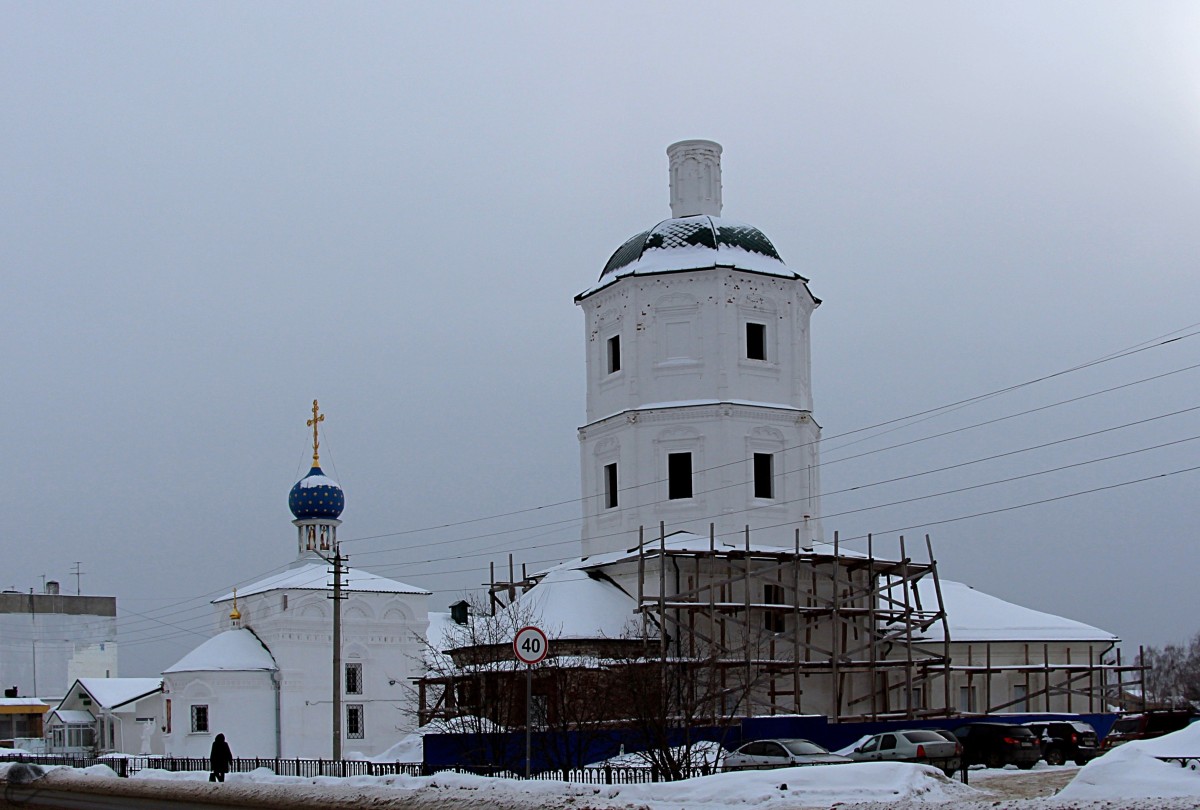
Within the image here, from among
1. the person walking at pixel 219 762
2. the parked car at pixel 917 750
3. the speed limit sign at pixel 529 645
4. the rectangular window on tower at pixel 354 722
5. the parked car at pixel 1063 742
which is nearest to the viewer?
the speed limit sign at pixel 529 645

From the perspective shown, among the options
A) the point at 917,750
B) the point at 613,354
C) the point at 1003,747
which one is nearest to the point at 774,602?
the point at 613,354

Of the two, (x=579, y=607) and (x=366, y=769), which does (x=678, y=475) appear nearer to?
(x=579, y=607)

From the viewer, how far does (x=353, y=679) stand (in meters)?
45.3

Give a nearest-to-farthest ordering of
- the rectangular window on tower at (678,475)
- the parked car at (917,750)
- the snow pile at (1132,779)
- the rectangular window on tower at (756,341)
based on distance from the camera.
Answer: the snow pile at (1132,779), the parked car at (917,750), the rectangular window on tower at (678,475), the rectangular window on tower at (756,341)

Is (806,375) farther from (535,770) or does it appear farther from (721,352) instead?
(535,770)

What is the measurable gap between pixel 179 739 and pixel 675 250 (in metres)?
20.5

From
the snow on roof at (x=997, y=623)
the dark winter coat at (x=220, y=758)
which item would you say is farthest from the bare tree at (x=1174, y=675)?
the dark winter coat at (x=220, y=758)

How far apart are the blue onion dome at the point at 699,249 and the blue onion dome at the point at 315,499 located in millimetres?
18352

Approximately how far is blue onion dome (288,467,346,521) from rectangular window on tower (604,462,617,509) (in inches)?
693

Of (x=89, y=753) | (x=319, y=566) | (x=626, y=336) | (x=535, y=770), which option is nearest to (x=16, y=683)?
(x=89, y=753)

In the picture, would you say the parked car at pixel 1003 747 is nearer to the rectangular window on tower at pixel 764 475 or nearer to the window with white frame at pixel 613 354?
the rectangular window on tower at pixel 764 475

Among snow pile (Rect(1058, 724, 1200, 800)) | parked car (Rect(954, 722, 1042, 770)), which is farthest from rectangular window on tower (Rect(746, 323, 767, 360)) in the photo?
snow pile (Rect(1058, 724, 1200, 800))

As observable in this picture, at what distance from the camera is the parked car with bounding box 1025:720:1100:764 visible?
2744cm

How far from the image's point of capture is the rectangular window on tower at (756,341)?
37.0 meters
